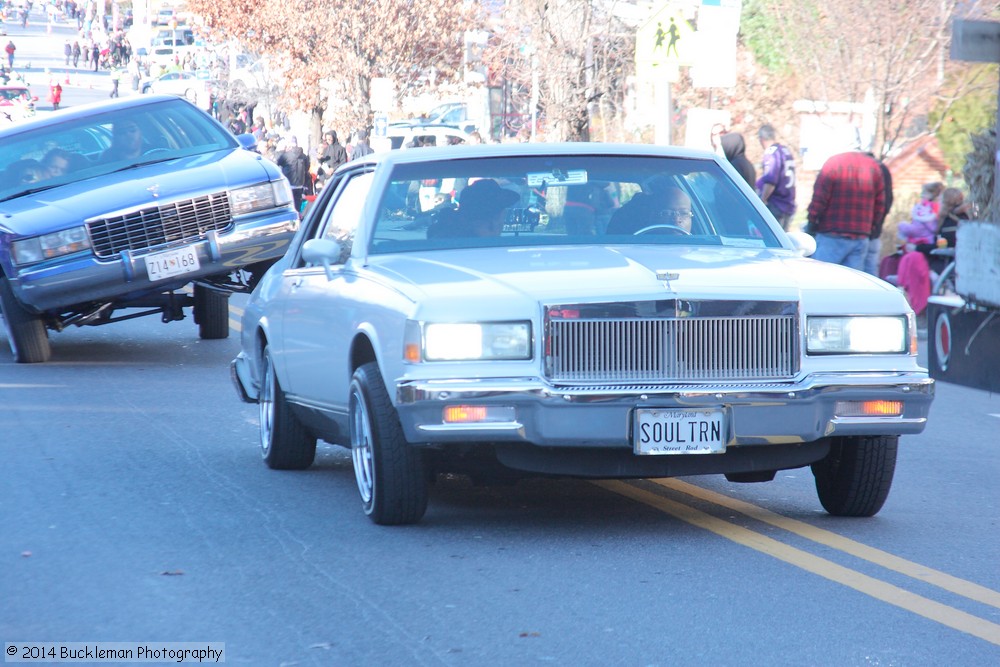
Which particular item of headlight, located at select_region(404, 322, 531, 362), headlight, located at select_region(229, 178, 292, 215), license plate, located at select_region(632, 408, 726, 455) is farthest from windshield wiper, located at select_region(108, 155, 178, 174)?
license plate, located at select_region(632, 408, 726, 455)

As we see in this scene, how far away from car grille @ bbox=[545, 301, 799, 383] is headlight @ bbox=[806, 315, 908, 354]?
89mm

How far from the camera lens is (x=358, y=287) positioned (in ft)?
22.7

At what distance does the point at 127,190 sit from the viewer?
12.7 m

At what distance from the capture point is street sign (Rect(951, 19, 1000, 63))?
33.2 feet

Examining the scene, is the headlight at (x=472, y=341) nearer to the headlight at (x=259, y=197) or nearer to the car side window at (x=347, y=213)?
the car side window at (x=347, y=213)

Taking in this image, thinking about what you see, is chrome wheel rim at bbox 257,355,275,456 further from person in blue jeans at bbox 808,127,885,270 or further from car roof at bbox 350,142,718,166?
person in blue jeans at bbox 808,127,885,270

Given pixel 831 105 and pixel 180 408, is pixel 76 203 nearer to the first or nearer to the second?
pixel 180 408

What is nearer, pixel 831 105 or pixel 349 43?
pixel 831 105

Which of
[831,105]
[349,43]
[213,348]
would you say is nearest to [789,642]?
[213,348]

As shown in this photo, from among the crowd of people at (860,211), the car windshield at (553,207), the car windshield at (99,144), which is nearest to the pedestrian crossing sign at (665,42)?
the crowd of people at (860,211)

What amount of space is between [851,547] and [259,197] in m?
7.71

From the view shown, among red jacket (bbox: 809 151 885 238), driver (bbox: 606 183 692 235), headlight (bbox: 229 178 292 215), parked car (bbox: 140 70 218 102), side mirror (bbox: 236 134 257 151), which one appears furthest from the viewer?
parked car (bbox: 140 70 218 102)

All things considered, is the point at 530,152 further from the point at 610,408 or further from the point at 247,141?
the point at 247,141

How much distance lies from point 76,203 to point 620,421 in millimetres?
7512
